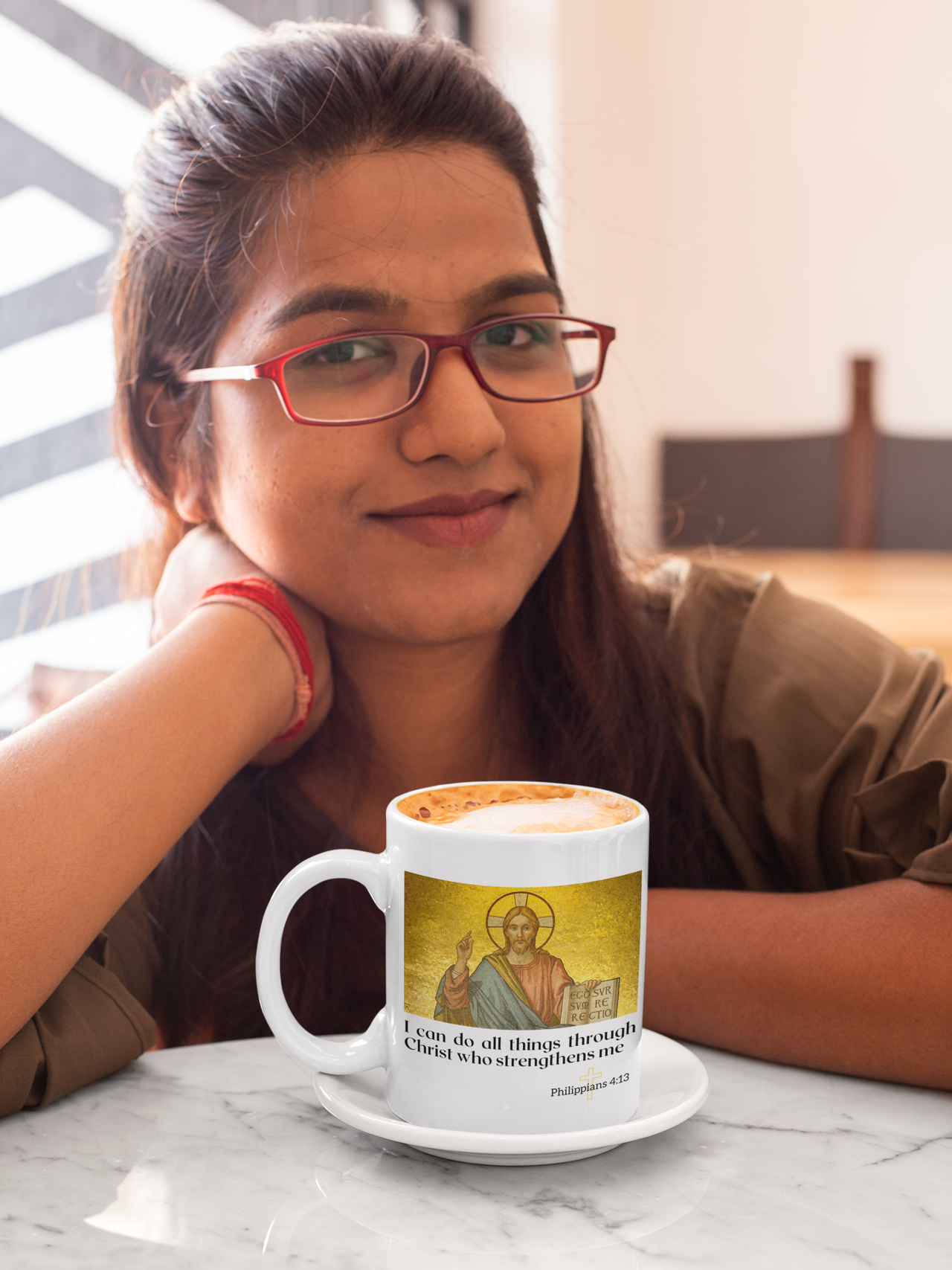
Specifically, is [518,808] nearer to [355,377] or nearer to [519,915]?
[519,915]

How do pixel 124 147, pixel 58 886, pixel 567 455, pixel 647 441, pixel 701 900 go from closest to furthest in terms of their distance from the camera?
pixel 58 886 < pixel 701 900 < pixel 567 455 < pixel 124 147 < pixel 647 441

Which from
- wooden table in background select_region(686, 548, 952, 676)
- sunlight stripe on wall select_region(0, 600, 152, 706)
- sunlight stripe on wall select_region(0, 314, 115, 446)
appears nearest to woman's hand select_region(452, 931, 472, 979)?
sunlight stripe on wall select_region(0, 600, 152, 706)

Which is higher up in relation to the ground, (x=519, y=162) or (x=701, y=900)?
(x=519, y=162)

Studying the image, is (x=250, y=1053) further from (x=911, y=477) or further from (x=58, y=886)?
(x=911, y=477)

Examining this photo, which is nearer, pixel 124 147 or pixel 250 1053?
pixel 250 1053

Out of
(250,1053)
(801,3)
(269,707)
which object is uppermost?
(801,3)

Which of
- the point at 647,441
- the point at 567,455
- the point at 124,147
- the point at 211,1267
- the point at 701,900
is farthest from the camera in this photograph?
the point at 647,441

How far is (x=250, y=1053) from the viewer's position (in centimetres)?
66

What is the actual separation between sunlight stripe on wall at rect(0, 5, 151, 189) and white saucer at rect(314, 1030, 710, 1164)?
1.44 meters

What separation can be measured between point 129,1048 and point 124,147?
5.04 feet

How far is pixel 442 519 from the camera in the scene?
0.89 m

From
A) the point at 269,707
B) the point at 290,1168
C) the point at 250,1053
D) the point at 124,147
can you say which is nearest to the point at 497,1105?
the point at 290,1168

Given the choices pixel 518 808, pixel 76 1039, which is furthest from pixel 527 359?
pixel 76 1039

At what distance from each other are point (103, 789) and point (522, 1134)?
0.30 meters
